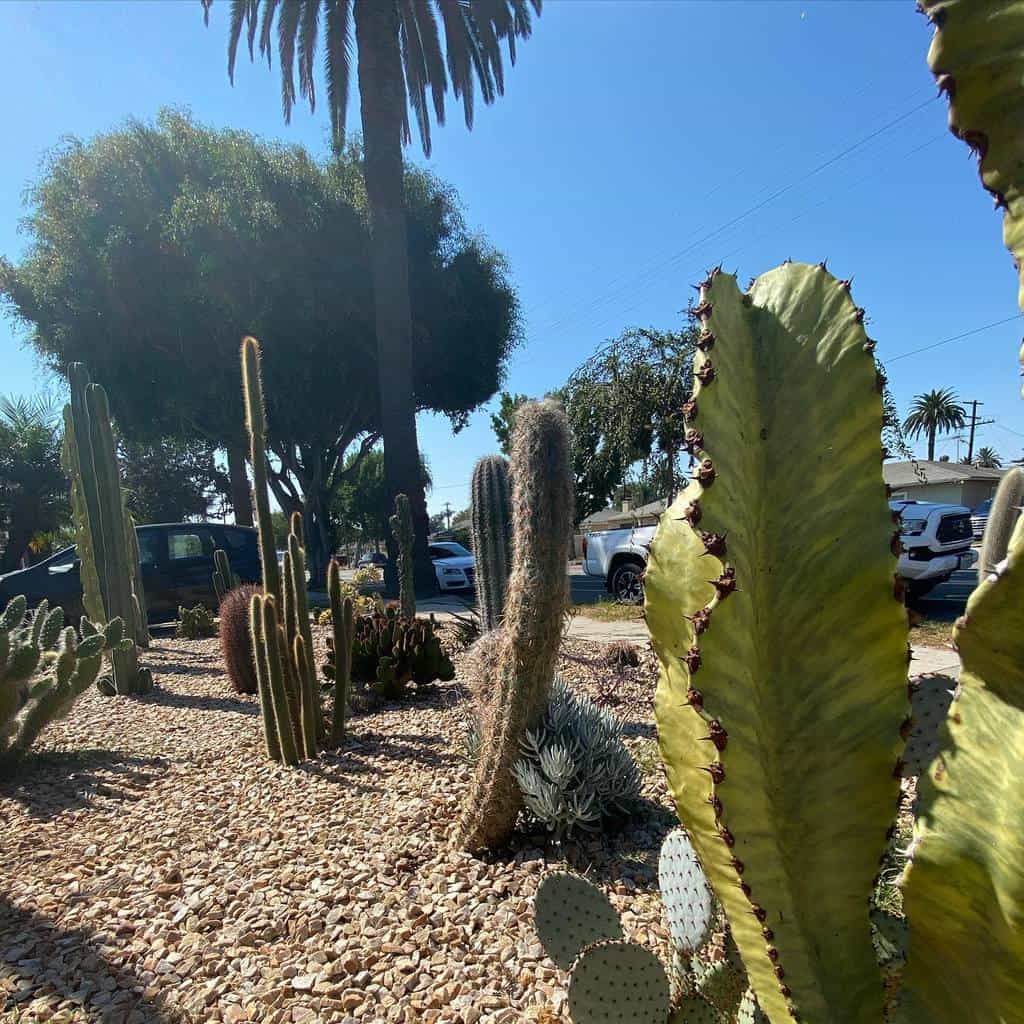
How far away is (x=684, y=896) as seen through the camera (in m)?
1.79

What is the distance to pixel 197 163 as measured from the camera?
16.4 m

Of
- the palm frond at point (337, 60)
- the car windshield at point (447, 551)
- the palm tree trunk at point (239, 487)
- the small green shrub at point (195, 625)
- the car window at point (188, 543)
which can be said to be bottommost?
the small green shrub at point (195, 625)

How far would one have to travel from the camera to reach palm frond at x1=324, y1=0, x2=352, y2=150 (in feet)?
45.8

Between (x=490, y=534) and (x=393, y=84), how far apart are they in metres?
11.0

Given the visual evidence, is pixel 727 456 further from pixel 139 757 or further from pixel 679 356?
pixel 679 356

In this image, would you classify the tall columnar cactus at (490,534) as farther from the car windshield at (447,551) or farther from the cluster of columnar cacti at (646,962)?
the car windshield at (447,551)

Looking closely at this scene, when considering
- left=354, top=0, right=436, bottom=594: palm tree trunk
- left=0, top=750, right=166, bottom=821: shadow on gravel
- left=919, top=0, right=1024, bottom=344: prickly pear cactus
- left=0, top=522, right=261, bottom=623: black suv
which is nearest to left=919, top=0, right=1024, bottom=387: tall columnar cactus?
left=919, top=0, right=1024, bottom=344: prickly pear cactus

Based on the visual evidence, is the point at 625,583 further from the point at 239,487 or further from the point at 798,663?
the point at 239,487

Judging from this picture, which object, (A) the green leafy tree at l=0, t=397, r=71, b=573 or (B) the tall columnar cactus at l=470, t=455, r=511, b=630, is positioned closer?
→ (B) the tall columnar cactus at l=470, t=455, r=511, b=630

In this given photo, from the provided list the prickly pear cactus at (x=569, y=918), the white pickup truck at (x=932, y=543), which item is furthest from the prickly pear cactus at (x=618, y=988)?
the white pickup truck at (x=932, y=543)

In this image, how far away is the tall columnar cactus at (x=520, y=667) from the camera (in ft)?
8.96

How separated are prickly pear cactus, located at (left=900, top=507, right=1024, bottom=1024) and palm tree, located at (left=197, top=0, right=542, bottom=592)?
13.2m

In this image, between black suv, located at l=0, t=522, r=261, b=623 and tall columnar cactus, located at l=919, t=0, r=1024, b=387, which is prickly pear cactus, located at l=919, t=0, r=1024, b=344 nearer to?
tall columnar cactus, located at l=919, t=0, r=1024, b=387

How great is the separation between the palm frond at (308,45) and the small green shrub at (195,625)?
12.5 meters
